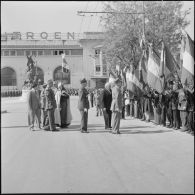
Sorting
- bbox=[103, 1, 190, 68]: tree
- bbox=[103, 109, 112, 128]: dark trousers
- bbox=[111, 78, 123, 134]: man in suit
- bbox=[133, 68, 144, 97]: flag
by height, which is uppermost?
bbox=[103, 1, 190, 68]: tree

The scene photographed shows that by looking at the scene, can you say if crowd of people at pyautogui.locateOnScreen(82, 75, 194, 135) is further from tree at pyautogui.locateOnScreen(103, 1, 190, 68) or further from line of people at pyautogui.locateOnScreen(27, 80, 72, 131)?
tree at pyautogui.locateOnScreen(103, 1, 190, 68)

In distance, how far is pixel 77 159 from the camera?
726cm

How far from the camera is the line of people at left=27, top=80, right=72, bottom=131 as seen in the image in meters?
12.1

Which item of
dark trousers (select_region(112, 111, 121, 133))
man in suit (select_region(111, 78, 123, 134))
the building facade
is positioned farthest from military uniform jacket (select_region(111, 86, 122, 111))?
the building facade

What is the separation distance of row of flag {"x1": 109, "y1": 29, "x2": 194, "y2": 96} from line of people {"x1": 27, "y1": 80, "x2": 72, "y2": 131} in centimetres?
280

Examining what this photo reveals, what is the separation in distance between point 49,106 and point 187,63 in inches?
185

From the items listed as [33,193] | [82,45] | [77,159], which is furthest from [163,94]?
[82,45]

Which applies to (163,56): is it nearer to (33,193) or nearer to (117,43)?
(33,193)

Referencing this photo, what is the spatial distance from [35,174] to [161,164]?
2183 millimetres

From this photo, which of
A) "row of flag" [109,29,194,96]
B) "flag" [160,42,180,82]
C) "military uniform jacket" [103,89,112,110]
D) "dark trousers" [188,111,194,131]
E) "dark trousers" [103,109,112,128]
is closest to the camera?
"row of flag" [109,29,194,96]

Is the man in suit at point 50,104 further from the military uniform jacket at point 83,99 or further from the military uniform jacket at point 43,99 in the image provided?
the military uniform jacket at point 83,99

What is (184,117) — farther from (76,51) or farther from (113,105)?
(76,51)

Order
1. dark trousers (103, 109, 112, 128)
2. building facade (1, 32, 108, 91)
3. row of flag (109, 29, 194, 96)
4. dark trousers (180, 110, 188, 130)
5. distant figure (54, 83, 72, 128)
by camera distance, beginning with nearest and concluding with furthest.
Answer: row of flag (109, 29, 194, 96)
dark trousers (180, 110, 188, 130)
dark trousers (103, 109, 112, 128)
distant figure (54, 83, 72, 128)
building facade (1, 32, 108, 91)

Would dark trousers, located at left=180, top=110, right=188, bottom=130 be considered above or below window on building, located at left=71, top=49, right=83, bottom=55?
below
